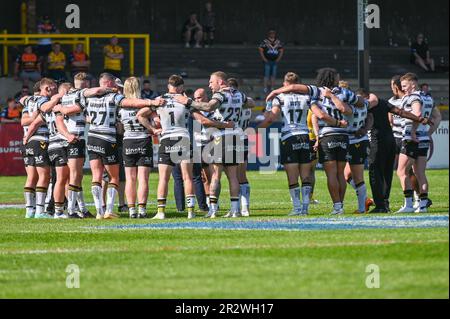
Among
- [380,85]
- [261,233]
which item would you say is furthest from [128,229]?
[380,85]

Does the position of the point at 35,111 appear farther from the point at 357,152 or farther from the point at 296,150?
the point at 357,152

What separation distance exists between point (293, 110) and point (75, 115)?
3.13 meters

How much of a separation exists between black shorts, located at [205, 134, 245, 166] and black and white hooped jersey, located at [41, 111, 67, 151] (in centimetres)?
227

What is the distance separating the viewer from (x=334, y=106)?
17.3 m

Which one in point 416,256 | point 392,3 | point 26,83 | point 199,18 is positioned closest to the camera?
point 416,256

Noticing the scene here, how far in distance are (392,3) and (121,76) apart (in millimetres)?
14480

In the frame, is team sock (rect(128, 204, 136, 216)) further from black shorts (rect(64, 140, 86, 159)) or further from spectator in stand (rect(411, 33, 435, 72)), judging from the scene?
spectator in stand (rect(411, 33, 435, 72))

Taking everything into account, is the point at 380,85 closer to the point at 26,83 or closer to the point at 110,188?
the point at 26,83

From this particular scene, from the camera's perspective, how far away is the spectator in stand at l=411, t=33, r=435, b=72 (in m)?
42.8

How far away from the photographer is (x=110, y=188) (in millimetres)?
17906

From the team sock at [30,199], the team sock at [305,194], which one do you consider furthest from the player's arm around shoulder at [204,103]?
the team sock at [30,199]

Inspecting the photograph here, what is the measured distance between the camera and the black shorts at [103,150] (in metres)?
17.8

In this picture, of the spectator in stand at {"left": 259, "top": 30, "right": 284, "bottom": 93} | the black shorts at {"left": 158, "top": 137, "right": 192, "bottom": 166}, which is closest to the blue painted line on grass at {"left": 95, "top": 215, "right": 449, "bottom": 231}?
the black shorts at {"left": 158, "top": 137, "right": 192, "bottom": 166}

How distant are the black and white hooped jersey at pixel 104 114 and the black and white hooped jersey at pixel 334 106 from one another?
2780 millimetres
